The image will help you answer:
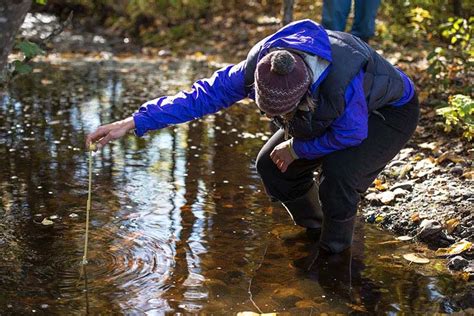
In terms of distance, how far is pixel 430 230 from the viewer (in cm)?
433

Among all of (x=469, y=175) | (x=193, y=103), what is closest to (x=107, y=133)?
(x=193, y=103)

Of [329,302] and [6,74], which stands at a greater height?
[6,74]

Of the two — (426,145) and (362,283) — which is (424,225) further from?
(426,145)

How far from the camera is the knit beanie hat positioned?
3.33 meters

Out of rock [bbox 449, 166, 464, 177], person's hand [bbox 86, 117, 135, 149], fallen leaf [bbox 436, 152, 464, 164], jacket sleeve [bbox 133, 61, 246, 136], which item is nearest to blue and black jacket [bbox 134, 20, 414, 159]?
jacket sleeve [bbox 133, 61, 246, 136]

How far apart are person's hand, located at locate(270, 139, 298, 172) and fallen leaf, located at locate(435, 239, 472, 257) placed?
3.17ft

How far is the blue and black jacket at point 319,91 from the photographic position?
3.55 metres

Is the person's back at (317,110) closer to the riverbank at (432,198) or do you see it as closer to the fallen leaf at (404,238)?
the fallen leaf at (404,238)

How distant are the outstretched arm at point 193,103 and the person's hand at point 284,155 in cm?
35

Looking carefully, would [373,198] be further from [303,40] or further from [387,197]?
[303,40]

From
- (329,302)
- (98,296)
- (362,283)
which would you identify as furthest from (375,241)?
(98,296)

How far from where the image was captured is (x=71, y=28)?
13602mm

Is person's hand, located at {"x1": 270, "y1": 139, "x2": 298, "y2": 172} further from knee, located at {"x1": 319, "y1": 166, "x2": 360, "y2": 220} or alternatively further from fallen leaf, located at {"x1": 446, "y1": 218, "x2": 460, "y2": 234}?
fallen leaf, located at {"x1": 446, "y1": 218, "x2": 460, "y2": 234}

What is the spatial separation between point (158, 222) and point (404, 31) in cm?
567
